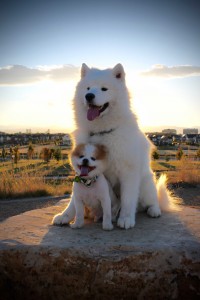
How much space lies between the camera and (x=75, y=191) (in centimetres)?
386

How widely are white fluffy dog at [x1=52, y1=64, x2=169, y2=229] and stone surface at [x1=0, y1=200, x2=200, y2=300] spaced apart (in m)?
0.61

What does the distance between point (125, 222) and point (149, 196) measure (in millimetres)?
744

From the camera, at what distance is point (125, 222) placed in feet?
13.1

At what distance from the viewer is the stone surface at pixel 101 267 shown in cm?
329

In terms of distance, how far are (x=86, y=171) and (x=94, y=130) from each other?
0.68 meters

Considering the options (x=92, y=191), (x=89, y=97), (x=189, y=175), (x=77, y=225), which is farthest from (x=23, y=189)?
(x=89, y=97)

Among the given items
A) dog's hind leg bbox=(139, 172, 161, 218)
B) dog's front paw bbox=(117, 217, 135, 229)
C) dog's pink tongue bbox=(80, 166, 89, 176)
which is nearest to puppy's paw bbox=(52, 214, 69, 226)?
dog's front paw bbox=(117, 217, 135, 229)

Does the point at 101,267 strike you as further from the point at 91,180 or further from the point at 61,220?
the point at 61,220

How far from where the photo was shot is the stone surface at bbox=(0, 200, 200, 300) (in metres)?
3.29

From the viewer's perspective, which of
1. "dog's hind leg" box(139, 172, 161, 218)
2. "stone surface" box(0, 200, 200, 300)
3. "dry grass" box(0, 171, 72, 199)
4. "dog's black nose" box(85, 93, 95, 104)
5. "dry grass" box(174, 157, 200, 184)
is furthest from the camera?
"dry grass" box(174, 157, 200, 184)

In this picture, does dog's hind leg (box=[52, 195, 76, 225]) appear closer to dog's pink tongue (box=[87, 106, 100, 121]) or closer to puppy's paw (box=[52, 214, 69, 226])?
puppy's paw (box=[52, 214, 69, 226])

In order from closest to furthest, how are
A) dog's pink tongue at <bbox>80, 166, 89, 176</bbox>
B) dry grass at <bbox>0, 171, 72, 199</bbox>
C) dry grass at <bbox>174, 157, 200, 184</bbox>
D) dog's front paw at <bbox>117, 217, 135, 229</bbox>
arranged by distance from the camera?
dog's pink tongue at <bbox>80, 166, 89, 176</bbox>
dog's front paw at <bbox>117, 217, 135, 229</bbox>
dry grass at <bbox>0, 171, 72, 199</bbox>
dry grass at <bbox>174, 157, 200, 184</bbox>

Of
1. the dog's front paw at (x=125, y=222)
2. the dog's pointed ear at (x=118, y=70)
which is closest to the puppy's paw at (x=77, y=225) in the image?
the dog's front paw at (x=125, y=222)

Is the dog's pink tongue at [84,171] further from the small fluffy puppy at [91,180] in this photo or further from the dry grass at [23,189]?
the dry grass at [23,189]
